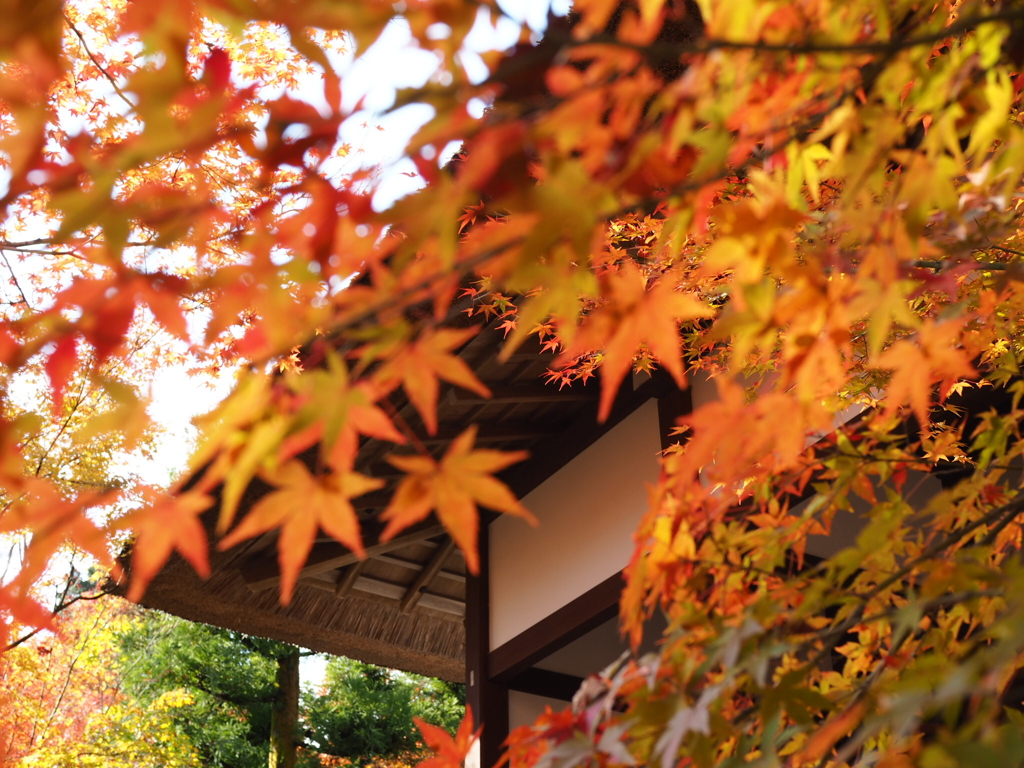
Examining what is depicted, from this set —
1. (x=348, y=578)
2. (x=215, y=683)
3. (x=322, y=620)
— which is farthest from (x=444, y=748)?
(x=215, y=683)

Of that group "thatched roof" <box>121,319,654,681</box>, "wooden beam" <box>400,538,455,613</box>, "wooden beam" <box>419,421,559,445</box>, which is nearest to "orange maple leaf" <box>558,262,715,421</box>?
"thatched roof" <box>121,319,654,681</box>

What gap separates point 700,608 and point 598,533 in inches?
137

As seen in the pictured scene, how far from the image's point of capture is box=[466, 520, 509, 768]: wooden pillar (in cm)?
471

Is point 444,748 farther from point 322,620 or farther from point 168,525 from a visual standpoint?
point 322,620

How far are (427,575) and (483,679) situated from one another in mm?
1210

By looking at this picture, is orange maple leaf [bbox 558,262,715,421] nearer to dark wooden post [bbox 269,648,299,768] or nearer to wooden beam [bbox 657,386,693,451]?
wooden beam [bbox 657,386,693,451]

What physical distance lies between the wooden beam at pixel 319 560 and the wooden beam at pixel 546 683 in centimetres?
102

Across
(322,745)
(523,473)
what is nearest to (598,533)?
(523,473)

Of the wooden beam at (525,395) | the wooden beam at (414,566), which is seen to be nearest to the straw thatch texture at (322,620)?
the wooden beam at (414,566)

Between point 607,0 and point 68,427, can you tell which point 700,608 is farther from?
point 68,427

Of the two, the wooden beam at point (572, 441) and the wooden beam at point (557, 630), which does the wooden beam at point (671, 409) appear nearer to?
the wooden beam at point (572, 441)

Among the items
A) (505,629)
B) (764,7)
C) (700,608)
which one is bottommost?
(700,608)

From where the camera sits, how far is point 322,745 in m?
10.8

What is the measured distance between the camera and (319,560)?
205 inches
